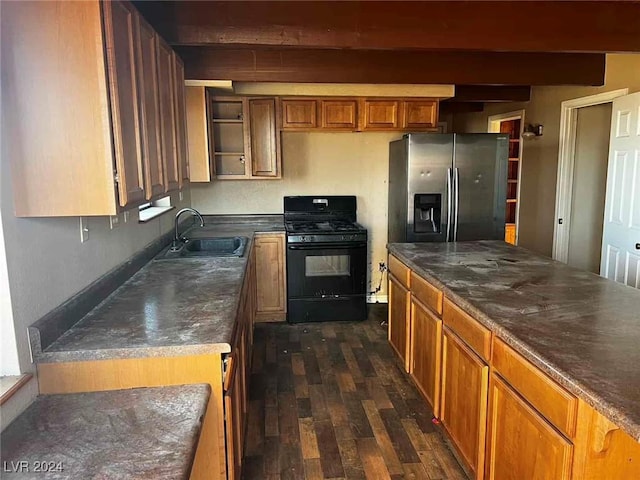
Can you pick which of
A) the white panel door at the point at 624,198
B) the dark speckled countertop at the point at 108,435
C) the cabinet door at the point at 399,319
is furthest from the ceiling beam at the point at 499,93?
the dark speckled countertop at the point at 108,435

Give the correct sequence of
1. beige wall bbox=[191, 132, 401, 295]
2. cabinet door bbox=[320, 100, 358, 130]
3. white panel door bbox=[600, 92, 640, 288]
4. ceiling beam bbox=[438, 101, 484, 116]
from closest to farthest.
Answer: white panel door bbox=[600, 92, 640, 288]
cabinet door bbox=[320, 100, 358, 130]
beige wall bbox=[191, 132, 401, 295]
ceiling beam bbox=[438, 101, 484, 116]

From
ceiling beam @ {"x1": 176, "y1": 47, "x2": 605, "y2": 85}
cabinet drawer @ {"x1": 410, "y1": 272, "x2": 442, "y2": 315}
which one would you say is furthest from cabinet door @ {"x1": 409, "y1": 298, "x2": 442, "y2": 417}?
ceiling beam @ {"x1": 176, "y1": 47, "x2": 605, "y2": 85}

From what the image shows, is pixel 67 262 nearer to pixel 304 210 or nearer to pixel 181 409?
pixel 181 409

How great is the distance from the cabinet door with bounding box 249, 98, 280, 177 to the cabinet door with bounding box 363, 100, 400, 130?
88 cm

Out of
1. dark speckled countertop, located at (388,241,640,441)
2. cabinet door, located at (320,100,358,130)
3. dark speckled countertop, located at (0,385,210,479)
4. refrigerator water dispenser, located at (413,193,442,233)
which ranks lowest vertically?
dark speckled countertop, located at (0,385,210,479)

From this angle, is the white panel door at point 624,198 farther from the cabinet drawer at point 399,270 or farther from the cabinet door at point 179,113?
the cabinet door at point 179,113

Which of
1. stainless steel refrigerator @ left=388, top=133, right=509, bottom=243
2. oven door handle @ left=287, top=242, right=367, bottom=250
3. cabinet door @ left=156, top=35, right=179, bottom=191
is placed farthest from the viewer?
oven door handle @ left=287, top=242, right=367, bottom=250

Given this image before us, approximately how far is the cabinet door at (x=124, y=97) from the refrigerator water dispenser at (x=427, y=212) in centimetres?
281

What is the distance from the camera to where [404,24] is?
9.25 ft

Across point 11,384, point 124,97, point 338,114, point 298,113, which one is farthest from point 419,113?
point 11,384

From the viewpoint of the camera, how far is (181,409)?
137 centimetres

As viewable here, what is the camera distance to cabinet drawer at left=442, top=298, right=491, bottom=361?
188 cm

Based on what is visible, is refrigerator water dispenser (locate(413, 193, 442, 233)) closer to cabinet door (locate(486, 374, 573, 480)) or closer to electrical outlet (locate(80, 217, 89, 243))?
cabinet door (locate(486, 374, 573, 480))

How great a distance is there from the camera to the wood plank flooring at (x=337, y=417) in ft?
7.57
